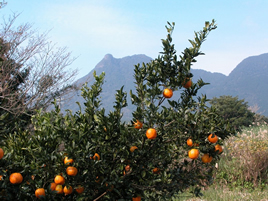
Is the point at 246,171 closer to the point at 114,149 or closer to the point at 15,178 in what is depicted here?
the point at 114,149

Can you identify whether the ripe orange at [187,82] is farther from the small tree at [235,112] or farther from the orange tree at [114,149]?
the small tree at [235,112]

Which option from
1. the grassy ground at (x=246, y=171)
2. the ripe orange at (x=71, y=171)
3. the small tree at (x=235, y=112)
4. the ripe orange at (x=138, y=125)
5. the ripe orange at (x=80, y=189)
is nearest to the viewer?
the ripe orange at (x=71, y=171)

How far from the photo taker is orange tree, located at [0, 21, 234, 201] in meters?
Result: 2.18

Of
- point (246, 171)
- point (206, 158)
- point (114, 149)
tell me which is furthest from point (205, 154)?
point (246, 171)

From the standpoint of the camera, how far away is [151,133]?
2.18 meters

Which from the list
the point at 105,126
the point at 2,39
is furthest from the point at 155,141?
the point at 2,39

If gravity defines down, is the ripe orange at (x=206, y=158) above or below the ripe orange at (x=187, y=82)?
below

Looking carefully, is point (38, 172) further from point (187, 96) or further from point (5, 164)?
point (187, 96)

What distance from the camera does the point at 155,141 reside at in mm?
2344

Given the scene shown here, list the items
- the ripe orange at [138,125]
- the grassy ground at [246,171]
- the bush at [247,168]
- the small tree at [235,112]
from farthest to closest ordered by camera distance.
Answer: the small tree at [235,112] → the bush at [247,168] → the grassy ground at [246,171] → the ripe orange at [138,125]

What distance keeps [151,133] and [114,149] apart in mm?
344

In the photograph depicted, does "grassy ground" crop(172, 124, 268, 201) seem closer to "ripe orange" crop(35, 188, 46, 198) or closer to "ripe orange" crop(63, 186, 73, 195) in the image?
"ripe orange" crop(63, 186, 73, 195)

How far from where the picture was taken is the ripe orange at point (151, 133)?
2182mm

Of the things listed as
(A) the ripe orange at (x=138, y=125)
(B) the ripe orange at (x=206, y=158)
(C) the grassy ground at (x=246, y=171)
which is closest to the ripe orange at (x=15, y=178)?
(A) the ripe orange at (x=138, y=125)
